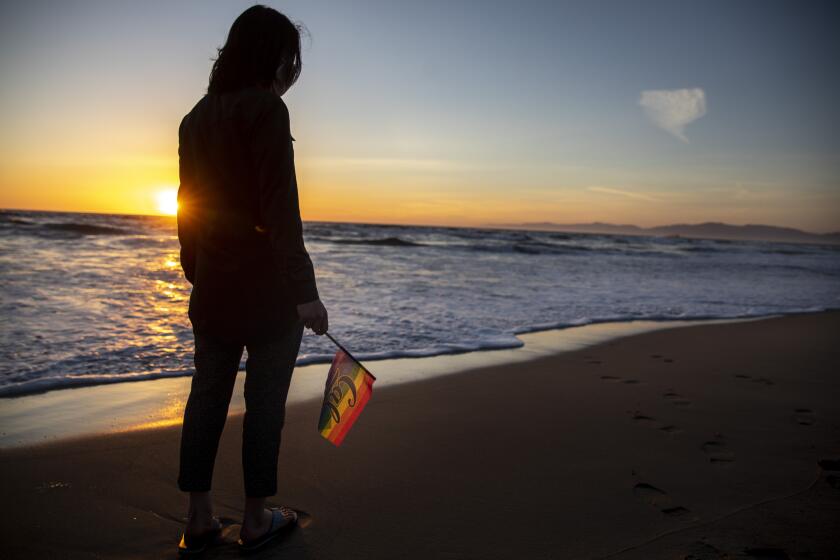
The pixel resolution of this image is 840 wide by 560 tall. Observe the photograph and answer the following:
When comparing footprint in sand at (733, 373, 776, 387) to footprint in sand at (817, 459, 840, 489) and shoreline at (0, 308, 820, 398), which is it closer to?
footprint in sand at (817, 459, 840, 489)

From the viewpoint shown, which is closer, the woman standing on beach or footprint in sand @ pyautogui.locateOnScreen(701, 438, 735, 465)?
the woman standing on beach

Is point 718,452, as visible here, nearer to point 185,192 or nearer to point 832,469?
point 832,469

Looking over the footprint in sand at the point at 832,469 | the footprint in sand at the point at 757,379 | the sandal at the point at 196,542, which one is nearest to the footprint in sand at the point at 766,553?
the footprint in sand at the point at 832,469

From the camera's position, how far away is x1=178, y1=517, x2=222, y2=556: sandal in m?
1.84

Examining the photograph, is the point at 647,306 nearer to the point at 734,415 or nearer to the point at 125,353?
the point at 734,415

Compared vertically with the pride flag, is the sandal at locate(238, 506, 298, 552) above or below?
below

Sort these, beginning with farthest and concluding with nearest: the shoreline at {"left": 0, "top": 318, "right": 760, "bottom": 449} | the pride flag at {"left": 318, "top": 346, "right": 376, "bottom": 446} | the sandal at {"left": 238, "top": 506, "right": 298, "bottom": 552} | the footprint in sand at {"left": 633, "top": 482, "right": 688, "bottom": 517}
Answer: the shoreline at {"left": 0, "top": 318, "right": 760, "bottom": 449}
the footprint in sand at {"left": 633, "top": 482, "right": 688, "bottom": 517}
the pride flag at {"left": 318, "top": 346, "right": 376, "bottom": 446}
the sandal at {"left": 238, "top": 506, "right": 298, "bottom": 552}

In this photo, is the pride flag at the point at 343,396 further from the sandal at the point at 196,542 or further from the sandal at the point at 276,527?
the sandal at the point at 196,542

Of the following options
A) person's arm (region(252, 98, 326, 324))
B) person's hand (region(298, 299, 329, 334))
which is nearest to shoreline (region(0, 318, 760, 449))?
person's hand (region(298, 299, 329, 334))

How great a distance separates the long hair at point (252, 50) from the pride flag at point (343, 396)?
0.98 metres

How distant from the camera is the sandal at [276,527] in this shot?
1.87 m

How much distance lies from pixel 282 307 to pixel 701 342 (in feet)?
17.8

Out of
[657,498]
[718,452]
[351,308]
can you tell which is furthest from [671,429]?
[351,308]

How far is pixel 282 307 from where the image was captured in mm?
1787
